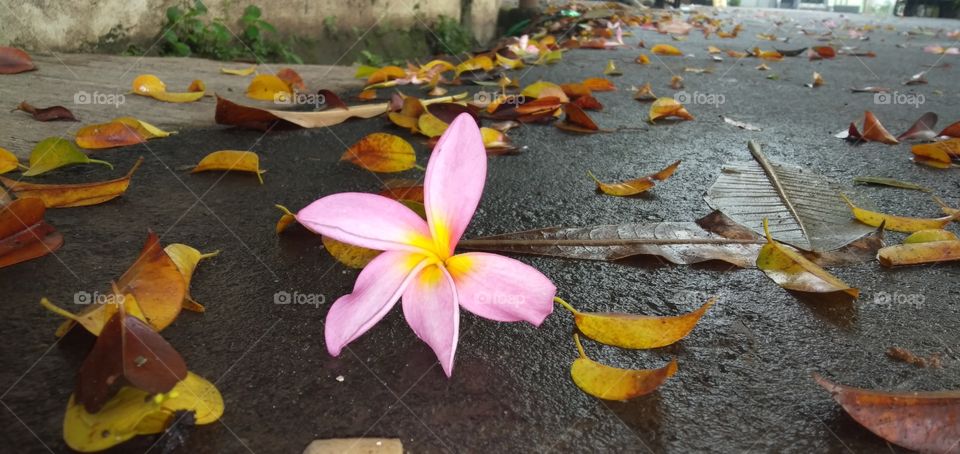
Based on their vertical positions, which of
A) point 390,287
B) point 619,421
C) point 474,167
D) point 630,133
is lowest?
point 630,133

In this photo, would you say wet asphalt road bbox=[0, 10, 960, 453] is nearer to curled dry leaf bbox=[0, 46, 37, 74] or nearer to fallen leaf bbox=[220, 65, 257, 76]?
curled dry leaf bbox=[0, 46, 37, 74]

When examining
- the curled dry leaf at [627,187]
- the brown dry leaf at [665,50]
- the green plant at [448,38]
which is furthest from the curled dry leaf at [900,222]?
the green plant at [448,38]

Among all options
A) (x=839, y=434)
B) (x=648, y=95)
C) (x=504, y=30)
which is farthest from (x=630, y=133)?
(x=504, y=30)

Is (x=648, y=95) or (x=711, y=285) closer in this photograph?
(x=711, y=285)

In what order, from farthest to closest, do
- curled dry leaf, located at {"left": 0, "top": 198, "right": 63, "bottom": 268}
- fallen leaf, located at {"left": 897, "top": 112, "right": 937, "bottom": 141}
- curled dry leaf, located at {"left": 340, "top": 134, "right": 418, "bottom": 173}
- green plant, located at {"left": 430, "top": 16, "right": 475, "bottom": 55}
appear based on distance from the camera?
green plant, located at {"left": 430, "top": 16, "right": 475, "bottom": 55}, fallen leaf, located at {"left": 897, "top": 112, "right": 937, "bottom": 141}, curled dry leaf, located at {"left": 340, "top": 134, "right": 418, "bottom": 173}, curled dry leaf, located at {"left": 0, "top": 198, "right": 63, "bottom": 268}

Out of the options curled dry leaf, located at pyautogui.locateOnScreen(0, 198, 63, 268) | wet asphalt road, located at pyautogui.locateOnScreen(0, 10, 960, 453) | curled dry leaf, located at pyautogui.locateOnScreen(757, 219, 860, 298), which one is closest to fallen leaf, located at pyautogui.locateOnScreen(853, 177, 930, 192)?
wet asphalt road, located at pyautogui.locateOnScreen(0, 10, 960, 453)

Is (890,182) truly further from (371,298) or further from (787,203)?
(371,298)

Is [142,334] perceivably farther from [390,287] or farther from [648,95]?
[648,95]
